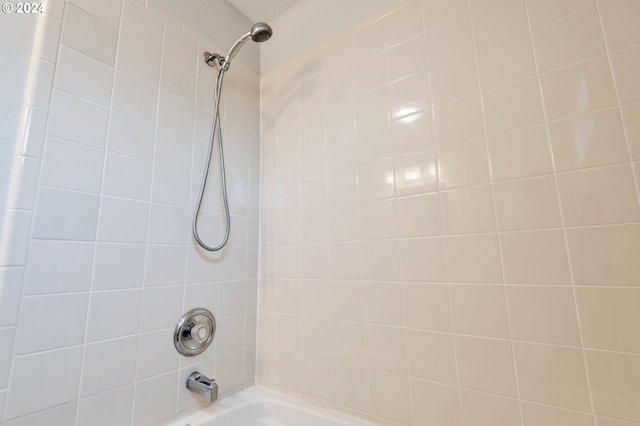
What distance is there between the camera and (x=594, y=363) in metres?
0.67

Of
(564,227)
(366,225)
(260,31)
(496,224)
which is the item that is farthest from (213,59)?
(564,227)

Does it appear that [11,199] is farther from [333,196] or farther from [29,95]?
[333,196]

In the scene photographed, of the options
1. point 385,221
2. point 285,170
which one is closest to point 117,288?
point 285,170

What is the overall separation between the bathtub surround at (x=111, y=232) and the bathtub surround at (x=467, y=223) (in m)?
0.40

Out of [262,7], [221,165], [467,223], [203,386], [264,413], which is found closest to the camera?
[467,223]

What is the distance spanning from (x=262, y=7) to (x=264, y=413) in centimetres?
186

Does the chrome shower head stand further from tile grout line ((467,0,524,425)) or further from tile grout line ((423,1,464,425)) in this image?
tile grout line ((467,0,524,425))

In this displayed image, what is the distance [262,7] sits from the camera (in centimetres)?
140

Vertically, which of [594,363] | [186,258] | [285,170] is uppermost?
[285,170]

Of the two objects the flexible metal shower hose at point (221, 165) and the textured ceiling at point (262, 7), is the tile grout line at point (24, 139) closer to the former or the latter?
the flexible metal shower hose at point (221, 165)

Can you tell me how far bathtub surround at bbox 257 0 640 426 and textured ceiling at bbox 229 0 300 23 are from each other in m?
0.37

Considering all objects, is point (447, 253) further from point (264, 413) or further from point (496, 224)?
point (264, 413)

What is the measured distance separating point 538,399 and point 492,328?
183 mm

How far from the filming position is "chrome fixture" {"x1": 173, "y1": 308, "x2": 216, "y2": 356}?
1.01m
